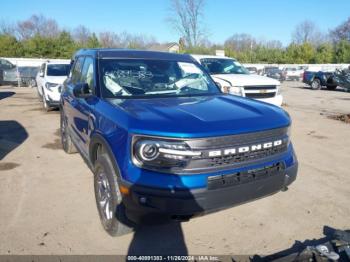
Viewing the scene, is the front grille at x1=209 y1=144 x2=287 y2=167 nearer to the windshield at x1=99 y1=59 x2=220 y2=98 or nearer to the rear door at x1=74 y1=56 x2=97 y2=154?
the windshield at x1=99 y1=59 x2=220 y2=98

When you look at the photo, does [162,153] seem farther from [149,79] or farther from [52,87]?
[52,87]

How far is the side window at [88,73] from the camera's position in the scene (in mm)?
4301

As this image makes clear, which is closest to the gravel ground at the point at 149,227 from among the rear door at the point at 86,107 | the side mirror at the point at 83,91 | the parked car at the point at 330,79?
the rear door at the point at 86,107

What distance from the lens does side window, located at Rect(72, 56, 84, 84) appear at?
209 inches

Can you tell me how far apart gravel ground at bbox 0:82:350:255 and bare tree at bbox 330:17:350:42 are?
7865 cm

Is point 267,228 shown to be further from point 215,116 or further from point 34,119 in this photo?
point 34,119

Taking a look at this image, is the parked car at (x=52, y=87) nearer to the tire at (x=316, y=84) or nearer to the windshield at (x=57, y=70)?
the windshield at (x=57, y=70)

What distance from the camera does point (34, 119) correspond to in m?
10.3

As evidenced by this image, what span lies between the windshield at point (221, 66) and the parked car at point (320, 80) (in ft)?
48.2

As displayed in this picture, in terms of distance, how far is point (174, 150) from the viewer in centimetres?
293

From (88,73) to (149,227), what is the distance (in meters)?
2.28

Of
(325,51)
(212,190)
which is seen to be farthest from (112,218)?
(325,51)

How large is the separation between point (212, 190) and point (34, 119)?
879cm

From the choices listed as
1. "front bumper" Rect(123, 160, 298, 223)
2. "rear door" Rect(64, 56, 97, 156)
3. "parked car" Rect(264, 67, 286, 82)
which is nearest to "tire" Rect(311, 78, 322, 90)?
"parked car" Rect(264, 67, 286, 82)
